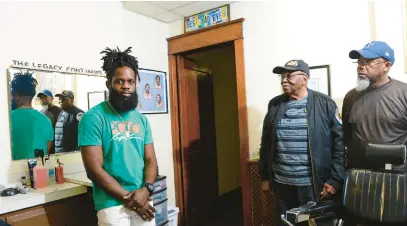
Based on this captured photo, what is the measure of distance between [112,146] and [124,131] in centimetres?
11

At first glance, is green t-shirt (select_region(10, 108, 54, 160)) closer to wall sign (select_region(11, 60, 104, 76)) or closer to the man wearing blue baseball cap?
wall sign (select_region(11, 60, 104, 76))

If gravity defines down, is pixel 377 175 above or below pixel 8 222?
above

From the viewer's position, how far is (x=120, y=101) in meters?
1.55

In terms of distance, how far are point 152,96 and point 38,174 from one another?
1.36 m

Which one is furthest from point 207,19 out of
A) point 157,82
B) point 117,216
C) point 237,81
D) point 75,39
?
point 117,216

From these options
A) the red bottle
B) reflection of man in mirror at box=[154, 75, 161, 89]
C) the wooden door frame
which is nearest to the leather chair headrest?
the wooden door frame

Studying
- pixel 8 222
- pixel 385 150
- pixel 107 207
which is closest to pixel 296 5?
pixel 385 150

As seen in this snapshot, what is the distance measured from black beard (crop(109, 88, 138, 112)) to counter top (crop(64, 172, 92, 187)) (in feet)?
2.25

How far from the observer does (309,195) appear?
1.81m

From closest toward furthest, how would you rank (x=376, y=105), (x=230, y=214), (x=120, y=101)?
(x=120, y=101) < (x=376, y=105) < (x=230, y=214)

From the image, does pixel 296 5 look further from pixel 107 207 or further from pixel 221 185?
pixel 221 185

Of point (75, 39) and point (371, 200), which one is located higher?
point (75, 39)

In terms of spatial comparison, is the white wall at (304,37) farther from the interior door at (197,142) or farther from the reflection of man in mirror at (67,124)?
the reflection of man in mirror at (67,124)

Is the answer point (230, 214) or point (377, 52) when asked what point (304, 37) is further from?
point (230, 214)
